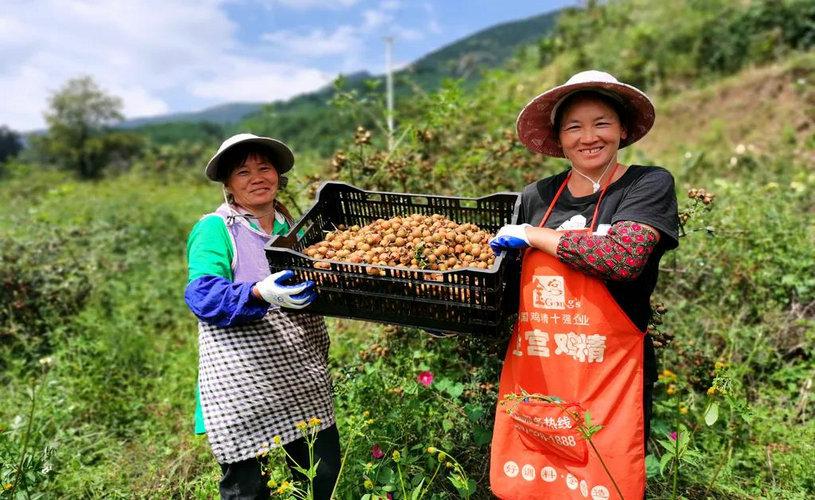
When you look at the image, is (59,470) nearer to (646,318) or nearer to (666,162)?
(646,318)

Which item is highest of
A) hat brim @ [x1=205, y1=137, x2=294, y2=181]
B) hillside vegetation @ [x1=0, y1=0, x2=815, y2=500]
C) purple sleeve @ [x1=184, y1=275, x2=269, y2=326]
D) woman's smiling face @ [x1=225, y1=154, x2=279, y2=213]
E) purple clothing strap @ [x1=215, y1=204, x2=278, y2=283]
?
hat brim @ [x1=205, y1=137, x2=294, y2=181]

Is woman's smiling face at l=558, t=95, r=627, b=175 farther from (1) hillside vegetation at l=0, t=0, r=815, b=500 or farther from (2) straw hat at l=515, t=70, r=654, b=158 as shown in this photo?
(1) hillside vegetation at l=0, t=0, r=815, b=500

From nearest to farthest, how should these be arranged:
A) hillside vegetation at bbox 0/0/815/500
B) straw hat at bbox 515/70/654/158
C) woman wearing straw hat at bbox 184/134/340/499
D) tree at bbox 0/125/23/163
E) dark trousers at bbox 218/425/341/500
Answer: straw hat at bbox 515/70/654/158 → woman wearing straw hat at bbox 184/134/340/499 → dark trousers at bbox 218/425/341/500 → hillside vegetation at bbox 0/0/815/500 → tree at bbox 0/125/23/163

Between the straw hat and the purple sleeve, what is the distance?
1.14 meters

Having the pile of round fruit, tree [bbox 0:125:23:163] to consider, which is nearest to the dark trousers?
the pile of round fruit

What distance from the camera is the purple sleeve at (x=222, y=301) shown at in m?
1.65

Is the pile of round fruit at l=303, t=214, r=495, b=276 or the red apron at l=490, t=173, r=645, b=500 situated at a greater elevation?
the pile of round fruit at l=303, t=214, r=495, b=276

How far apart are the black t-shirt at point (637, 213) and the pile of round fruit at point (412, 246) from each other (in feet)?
0.78

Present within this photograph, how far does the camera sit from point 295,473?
2045 mm

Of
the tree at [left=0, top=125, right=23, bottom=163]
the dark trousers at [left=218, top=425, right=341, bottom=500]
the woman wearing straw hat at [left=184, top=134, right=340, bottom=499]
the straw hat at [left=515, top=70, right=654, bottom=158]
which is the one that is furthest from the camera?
the tree at [left=0, top=125, right=23, bottom=163]

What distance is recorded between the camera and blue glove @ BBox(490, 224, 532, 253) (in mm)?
1538

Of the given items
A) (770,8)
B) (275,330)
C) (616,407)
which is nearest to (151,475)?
(275,330)

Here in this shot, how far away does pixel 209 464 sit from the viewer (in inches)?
103

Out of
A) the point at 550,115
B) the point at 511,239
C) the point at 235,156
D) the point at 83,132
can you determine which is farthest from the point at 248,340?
the point at 83,132
